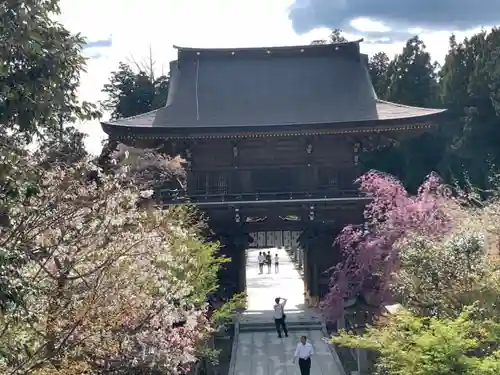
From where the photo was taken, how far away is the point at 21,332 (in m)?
6.76

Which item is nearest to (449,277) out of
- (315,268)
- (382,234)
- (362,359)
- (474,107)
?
(362,359)

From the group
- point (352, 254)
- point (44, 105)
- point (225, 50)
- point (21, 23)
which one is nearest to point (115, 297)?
point (44, 105)

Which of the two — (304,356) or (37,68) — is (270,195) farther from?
(37,68)

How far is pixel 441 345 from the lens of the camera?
27.5 ft

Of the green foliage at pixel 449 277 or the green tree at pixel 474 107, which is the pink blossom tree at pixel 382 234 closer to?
the green foliage at pixel 449 277

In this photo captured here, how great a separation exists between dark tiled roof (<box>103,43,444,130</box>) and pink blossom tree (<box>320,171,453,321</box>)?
3.89 metres

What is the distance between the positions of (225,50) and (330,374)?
553 inches

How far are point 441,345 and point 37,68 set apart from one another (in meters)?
5.57

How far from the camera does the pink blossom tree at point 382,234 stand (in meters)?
15.7

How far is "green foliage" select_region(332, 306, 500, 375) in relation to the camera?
8289mm

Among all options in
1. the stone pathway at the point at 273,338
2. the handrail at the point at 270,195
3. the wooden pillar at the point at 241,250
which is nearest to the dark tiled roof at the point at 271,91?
the handrail at the point at 270,195

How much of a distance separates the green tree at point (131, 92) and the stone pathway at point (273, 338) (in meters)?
16.8

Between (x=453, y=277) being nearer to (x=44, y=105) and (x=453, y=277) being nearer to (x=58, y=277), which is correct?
(x=58, y=277)

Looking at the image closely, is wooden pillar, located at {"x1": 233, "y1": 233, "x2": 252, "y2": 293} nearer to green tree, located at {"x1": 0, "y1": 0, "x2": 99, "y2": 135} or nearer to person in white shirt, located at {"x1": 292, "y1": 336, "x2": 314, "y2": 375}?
person in white shirt, located at {"x1": 292, "y1": 336, "x2": 314, "y2": 375}
